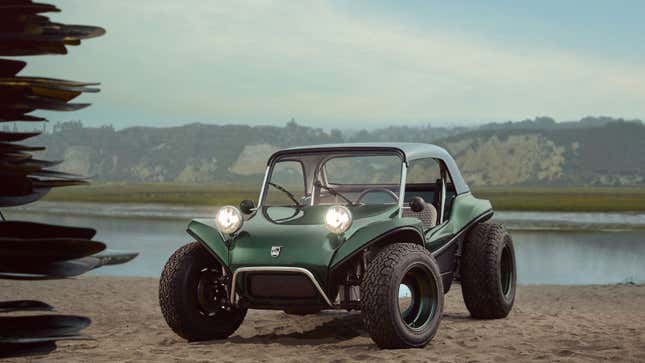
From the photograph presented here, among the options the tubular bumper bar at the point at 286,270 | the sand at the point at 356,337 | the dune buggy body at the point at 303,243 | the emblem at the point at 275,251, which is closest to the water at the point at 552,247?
the sand at the point at 356,337

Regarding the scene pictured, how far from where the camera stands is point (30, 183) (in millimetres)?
855

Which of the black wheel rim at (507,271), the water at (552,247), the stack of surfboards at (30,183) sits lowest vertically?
the water at (552,247)

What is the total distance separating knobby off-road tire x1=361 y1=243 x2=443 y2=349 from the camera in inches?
265

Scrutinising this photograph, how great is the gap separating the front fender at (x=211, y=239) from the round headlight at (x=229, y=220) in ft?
0.36

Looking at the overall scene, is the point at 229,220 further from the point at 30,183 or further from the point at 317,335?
the point at 30,183

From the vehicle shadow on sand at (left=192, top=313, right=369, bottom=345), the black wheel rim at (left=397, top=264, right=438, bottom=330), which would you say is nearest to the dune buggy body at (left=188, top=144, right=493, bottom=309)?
the black wheel rim at (left=397, top=264, right=438, bottom=330)

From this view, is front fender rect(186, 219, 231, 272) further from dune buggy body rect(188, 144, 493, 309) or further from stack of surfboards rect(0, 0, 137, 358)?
stack of surfboards rect(0, 0, 137, 358)

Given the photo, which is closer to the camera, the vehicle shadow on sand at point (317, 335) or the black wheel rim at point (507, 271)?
the vehicle shadow on sand at point (317, 335)

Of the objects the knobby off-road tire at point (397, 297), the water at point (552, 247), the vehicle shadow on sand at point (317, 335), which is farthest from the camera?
the water at point (552, 247)

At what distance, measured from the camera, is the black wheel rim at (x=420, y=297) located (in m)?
7.34

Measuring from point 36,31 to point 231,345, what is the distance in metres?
7.13

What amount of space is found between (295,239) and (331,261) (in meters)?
0.41

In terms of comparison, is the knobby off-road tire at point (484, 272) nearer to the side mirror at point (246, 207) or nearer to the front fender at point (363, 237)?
the front fender at point (363, 237)

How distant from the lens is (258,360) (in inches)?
267
